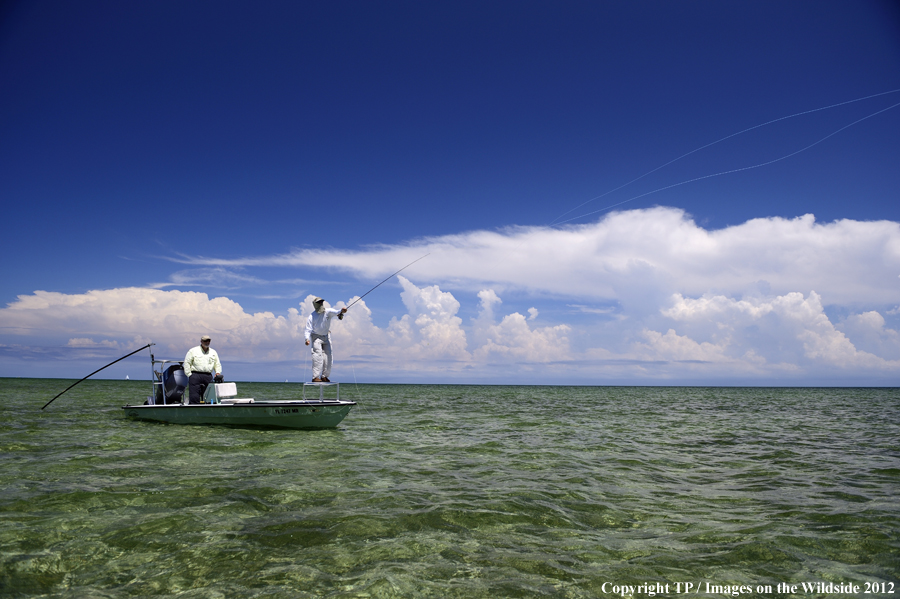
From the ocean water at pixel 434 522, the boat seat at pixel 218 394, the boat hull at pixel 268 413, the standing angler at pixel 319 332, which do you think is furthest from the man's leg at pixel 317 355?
the boat seat at pixel 218 394

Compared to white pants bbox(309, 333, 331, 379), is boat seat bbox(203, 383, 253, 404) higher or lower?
lower

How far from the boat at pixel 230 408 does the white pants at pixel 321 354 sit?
25.7 inches

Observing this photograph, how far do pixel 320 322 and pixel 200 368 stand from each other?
5.18m

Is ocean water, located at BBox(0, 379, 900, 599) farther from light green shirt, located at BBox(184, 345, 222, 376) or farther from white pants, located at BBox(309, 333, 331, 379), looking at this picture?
light green shirt, located at BBox(184, 345, 222, 376)

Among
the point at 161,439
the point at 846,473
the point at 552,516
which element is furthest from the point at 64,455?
the point at 846,473

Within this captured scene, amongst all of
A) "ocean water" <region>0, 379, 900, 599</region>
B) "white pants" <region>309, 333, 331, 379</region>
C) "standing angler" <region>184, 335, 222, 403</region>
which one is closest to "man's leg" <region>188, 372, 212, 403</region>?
"standing angler" <region>184, 335, 222, 403</region>

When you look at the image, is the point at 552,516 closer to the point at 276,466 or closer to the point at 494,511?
the point at 494,511

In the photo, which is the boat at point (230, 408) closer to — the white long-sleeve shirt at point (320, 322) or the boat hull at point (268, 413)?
the boat hull at point (268, 413)

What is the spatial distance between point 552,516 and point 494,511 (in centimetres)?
85

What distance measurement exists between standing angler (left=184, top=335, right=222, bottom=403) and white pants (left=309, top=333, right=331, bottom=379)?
403 cm

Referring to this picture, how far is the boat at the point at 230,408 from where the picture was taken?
16703 millimetres

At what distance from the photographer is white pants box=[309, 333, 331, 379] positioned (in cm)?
1533

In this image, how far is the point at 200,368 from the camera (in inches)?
672

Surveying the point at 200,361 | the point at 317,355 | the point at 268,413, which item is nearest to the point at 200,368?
the point at 200,361
